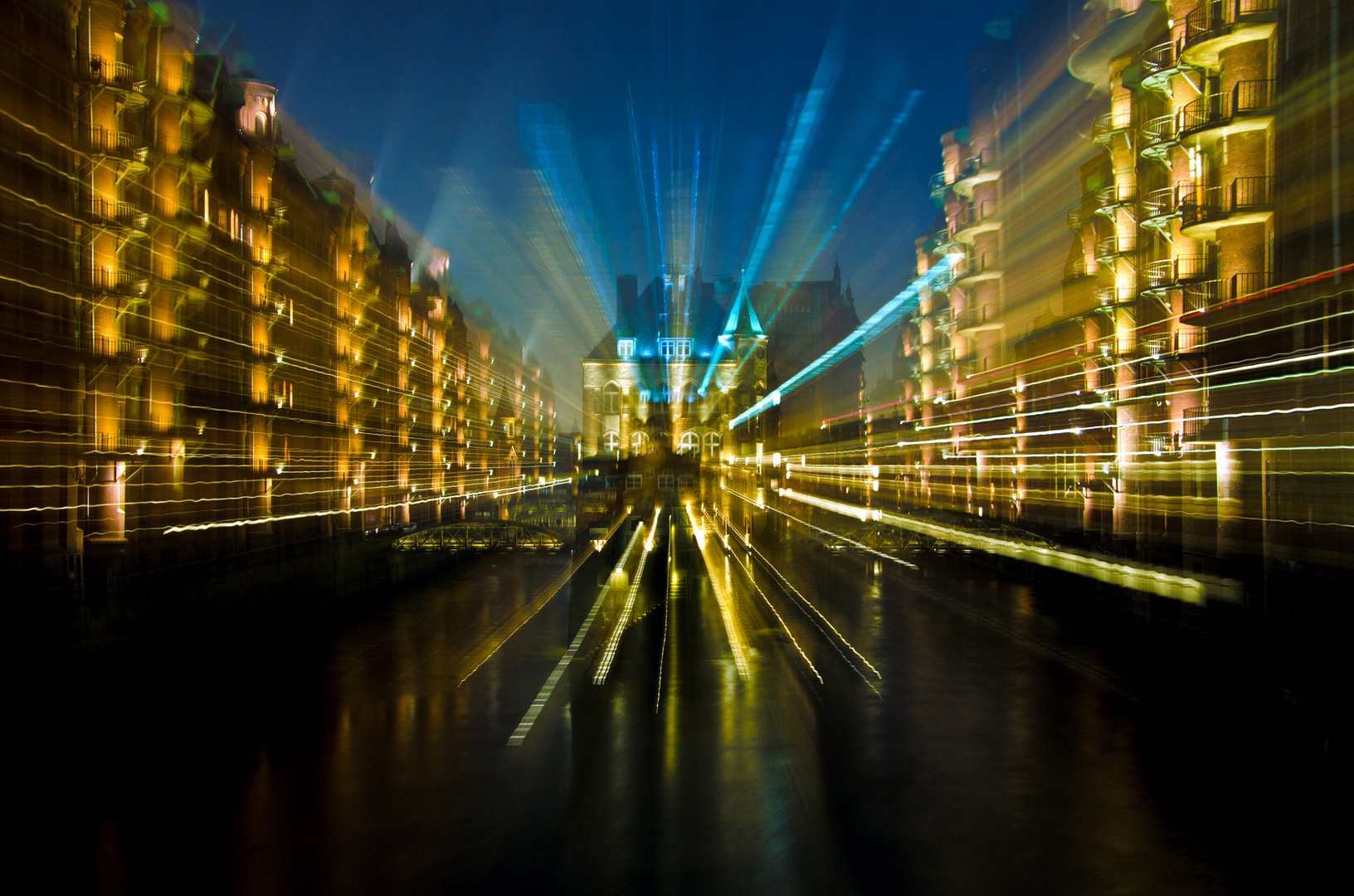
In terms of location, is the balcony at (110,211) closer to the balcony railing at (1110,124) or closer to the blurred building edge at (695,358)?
the balcony railing at (1110,124)

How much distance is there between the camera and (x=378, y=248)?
46406 millimetres

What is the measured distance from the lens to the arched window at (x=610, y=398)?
105625 millimetres

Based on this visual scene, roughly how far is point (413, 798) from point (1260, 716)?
7.89 m

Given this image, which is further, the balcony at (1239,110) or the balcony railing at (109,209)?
the balcony railing at (109,209)

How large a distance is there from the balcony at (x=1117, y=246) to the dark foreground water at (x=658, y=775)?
17876 millimetres

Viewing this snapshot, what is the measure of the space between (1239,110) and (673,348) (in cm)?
9569

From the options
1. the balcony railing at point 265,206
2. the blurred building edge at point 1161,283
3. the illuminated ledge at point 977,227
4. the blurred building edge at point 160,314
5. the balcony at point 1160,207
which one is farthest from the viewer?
the illuminated ledge at point 977,227

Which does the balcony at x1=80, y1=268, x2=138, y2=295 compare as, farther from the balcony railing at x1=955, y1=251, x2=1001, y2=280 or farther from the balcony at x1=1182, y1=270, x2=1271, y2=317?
the balcony railing at x1=955, y1=251, x2=1001, y2=280

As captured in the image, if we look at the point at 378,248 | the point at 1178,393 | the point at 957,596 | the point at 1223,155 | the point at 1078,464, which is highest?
the point at 378,248

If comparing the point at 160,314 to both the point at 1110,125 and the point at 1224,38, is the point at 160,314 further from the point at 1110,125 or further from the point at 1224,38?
the point at 1110,125

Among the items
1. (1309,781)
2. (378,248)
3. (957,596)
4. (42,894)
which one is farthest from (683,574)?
(378,248)

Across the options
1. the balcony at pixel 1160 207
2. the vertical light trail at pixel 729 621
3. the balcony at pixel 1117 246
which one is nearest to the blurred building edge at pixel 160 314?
the vertical light trail at pixel 729 621

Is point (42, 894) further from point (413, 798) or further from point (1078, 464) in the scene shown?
point (1078, 464)

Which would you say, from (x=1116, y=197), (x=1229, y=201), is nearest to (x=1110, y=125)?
(x=1116, y=197)
